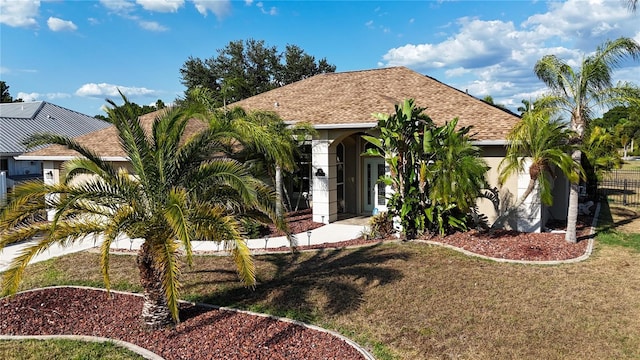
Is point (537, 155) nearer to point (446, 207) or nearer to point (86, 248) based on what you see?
point (446, 207)

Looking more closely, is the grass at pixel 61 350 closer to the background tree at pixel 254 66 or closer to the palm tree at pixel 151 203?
the palm tree at pixel 151 203

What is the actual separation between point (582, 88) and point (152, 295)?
11076mm

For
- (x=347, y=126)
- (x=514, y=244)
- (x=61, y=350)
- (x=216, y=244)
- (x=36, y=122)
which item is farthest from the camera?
(x=36, y=122)

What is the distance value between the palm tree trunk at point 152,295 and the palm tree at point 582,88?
10.1 meters

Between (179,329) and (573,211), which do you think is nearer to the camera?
(179,329)

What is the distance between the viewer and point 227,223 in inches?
253

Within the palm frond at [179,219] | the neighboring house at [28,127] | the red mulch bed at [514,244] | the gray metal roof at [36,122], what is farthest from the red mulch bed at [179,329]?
the gray metal roof at [36,122]

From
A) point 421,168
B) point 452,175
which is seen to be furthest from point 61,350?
point 421,168

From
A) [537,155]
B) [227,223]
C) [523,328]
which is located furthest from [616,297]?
[227,223]

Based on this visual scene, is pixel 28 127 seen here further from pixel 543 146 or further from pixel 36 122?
pixel 543 146

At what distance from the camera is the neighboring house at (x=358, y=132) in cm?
1351

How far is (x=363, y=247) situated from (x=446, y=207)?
2.53 metres

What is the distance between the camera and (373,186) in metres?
17.4

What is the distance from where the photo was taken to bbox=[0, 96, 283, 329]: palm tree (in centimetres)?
625
